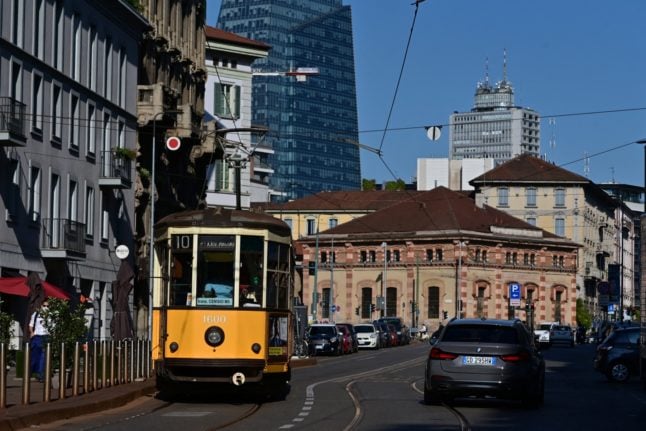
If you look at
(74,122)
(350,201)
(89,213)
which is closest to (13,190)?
(74,122)

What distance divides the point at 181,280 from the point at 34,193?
2202cm

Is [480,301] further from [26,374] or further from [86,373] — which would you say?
[26,374]

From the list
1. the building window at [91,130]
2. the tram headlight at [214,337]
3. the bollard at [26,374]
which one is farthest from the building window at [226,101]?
the bollard at [26,374]

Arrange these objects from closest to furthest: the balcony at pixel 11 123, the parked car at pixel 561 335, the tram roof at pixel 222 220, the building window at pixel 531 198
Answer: the tram roof at pixel 222 220
the balcony at pixel 11 123
the parked car at pixel 561 335
the building window at pixel 531 198

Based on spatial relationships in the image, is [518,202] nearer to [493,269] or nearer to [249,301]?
[493,269]

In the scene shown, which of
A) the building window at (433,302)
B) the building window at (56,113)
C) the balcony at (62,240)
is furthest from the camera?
the building window at (433,302)

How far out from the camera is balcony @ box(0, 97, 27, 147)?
4447cm

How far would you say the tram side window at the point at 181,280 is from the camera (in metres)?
27.7

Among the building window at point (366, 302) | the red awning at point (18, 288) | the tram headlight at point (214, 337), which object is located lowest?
the building window at point (366, 302)

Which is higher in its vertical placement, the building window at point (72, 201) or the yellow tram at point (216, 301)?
the building window at point (72, 201)

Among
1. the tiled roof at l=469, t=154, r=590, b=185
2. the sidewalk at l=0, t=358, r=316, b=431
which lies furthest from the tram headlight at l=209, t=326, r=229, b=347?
the tiled roof at l=469, t=154, r=590, b=185

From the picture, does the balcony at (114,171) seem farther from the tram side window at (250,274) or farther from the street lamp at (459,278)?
the street lamp at (459,278)

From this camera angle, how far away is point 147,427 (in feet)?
70.5

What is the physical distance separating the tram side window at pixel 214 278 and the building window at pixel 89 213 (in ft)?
91.4
